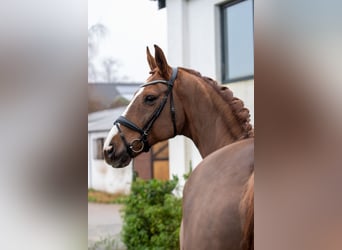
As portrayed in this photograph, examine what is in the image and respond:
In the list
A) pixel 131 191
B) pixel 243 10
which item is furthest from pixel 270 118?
pixel 131 191

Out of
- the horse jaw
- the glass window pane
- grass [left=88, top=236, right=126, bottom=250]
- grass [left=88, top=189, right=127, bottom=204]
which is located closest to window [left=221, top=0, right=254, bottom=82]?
the glass window pane

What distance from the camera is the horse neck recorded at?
107cm

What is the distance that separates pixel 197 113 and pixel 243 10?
3.82 ft

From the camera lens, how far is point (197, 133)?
1141 millimetres

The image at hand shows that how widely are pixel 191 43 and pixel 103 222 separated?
5.10 ft

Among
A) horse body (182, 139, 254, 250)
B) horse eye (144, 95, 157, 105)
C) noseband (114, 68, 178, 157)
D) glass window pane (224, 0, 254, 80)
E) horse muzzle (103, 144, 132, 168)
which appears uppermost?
glass window pane (224, 0, 254, 80)

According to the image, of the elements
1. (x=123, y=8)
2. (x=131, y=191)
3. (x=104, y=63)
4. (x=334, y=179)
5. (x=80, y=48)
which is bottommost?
(x=131, y=191)

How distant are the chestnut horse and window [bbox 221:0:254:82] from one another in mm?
958

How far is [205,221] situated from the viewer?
841mm

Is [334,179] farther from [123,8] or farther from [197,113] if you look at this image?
[123,8]

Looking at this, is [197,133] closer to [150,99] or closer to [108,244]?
[150,99]

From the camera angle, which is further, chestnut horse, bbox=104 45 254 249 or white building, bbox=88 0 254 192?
white building, bbox=88 0 254 192

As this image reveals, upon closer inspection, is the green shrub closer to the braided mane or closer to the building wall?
the building wall

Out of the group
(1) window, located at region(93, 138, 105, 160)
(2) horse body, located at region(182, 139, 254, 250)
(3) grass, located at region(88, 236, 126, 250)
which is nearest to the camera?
(2) horse body, located at region(182, 139, 254, 250)
